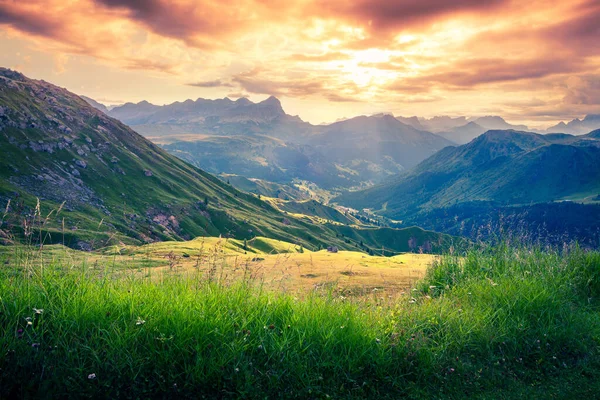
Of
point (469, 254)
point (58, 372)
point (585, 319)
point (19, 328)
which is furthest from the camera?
point (469, 254)

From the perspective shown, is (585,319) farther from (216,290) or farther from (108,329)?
(108,329)

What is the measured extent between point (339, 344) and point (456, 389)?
8.72ft

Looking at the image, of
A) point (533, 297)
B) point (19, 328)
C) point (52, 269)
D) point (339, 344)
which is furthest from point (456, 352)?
point (52, 269)

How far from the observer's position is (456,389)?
25.3 feet

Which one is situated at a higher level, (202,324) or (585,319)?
(202,324)

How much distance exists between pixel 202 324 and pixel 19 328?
3544mm

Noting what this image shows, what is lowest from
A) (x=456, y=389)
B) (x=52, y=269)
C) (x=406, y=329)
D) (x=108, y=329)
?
(x=456, y=389)

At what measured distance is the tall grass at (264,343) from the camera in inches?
265

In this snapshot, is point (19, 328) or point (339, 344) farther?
point (339, 344)

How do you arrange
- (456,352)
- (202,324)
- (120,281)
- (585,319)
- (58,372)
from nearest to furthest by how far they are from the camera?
1. (58,372)
2. (202,324)
3. (456,352)
4. (120,281)
5. (585,319)

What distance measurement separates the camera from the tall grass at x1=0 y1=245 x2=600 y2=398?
674 centimetres

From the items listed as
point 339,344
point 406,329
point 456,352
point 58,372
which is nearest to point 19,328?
point 58,372

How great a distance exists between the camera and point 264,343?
7.76 metres

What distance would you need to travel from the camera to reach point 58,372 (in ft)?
21.3
